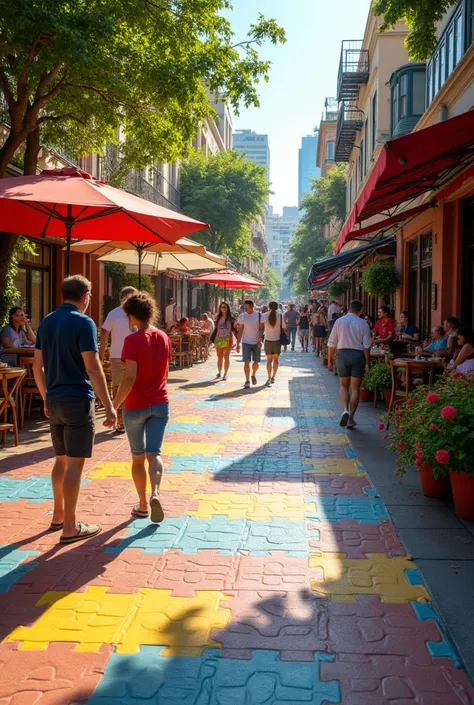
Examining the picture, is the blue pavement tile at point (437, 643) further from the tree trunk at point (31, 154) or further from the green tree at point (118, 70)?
the tree trunk at point (31, 154)

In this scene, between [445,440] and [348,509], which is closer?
[445,440]

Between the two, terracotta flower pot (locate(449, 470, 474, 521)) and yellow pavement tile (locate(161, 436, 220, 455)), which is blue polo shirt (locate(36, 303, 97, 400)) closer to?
terracotta flower pot (locate(449, 470, 474, 521))

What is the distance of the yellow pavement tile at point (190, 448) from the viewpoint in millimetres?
8078

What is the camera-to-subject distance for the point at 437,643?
3.43 metres

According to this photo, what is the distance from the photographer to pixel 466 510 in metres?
5.38

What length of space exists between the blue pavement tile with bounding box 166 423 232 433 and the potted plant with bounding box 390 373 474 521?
363 centimetres

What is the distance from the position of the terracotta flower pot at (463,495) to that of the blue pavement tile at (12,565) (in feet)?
10.2

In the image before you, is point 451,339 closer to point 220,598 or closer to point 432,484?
point 432,484

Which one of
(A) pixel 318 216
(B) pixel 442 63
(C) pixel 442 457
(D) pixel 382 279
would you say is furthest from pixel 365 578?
(A) pixel 318 216

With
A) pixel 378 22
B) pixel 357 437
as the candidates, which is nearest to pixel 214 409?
pixel 357 437

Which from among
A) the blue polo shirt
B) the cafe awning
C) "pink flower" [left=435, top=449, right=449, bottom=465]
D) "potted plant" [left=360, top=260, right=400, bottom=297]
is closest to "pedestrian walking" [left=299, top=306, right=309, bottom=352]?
the cafe awning

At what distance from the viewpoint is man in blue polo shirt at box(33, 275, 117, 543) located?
4.83 m

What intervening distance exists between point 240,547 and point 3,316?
25.7ft

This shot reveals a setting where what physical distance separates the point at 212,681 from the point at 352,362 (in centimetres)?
715
